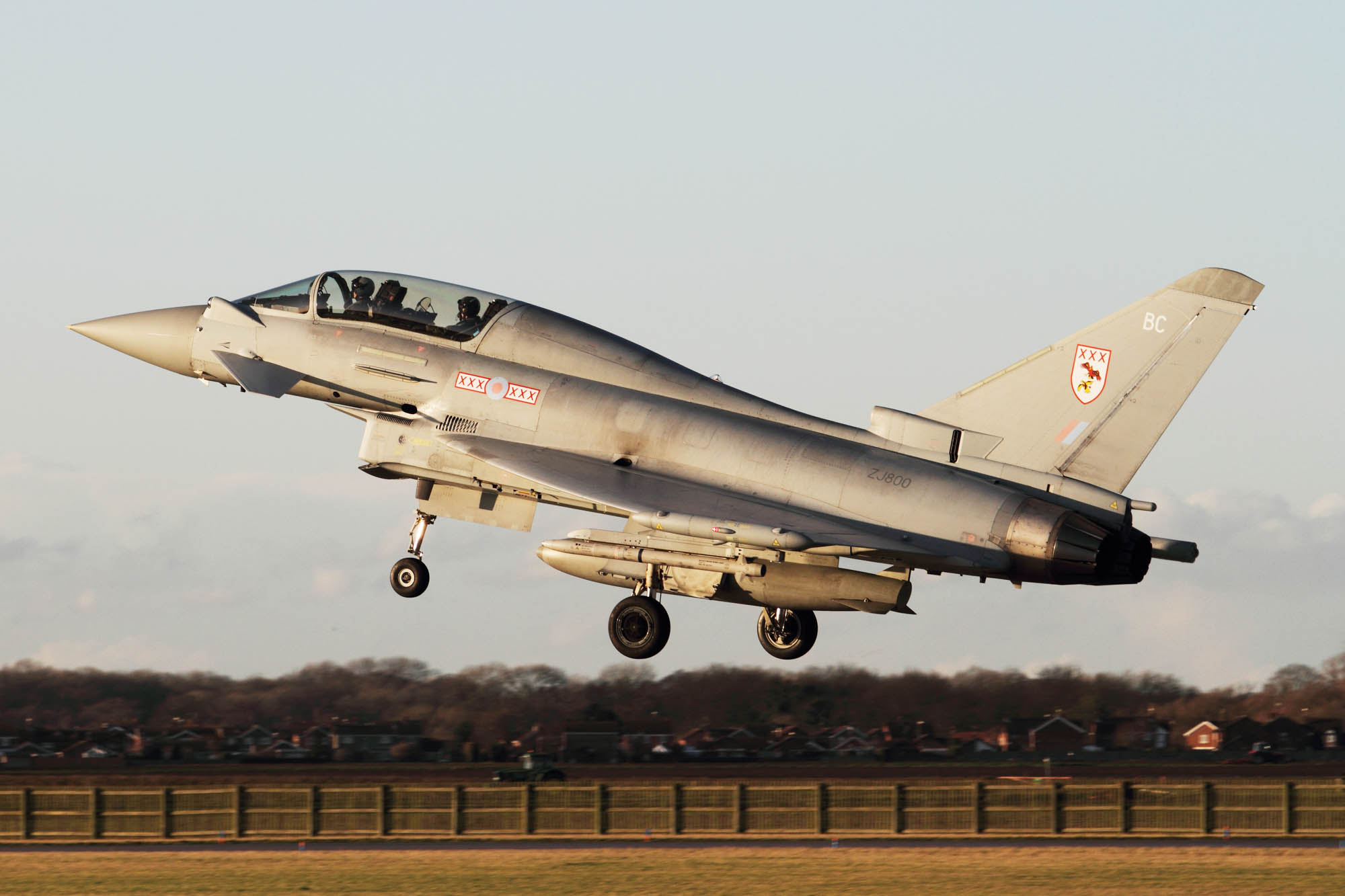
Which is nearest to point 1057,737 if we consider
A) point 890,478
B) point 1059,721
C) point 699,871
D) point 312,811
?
point 1059,721

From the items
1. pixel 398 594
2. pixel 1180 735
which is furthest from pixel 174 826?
pixel 1180 735

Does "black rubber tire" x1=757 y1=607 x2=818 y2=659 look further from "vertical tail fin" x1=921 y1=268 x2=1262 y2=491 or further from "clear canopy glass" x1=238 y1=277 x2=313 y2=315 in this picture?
"clear canopy glass" x1=238 y1=277 x2=313 y2=315

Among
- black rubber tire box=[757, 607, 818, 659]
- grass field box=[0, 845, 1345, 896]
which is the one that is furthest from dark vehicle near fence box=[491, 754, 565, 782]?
black rubber tire box=[757, 607, 818, 659]

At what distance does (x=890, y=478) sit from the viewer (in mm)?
20562

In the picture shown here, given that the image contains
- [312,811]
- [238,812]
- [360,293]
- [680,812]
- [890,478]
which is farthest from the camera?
[238,812]

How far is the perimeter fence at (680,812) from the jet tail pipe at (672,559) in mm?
5489

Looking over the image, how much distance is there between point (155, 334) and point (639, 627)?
8.22m

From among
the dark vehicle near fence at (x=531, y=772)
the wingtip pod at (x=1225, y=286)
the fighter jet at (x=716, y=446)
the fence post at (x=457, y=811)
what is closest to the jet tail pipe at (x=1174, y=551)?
the fighter jet at (x=716, y=446)

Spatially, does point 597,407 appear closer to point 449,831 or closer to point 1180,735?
point 449,831

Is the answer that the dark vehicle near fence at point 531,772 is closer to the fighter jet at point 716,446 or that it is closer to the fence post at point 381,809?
the fence post at point 381,809

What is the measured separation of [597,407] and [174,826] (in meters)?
10.7

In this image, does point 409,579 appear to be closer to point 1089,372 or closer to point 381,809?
point 381,809

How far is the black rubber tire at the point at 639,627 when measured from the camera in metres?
21.7

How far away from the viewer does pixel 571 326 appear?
22844 mm
